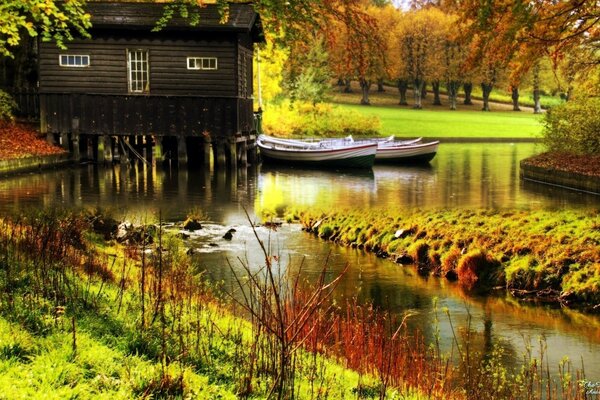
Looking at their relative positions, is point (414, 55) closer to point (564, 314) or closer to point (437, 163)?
point (437, 163)

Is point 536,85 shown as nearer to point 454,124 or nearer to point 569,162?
point 454,124

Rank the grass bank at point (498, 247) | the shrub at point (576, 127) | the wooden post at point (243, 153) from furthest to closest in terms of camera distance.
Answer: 1. the wooden post at point (243, 153)
2. the shrub at point (576, 127)
3. the grass bank at point (498, 247)

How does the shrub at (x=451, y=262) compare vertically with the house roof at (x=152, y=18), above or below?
below

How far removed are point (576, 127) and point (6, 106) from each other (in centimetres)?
2268

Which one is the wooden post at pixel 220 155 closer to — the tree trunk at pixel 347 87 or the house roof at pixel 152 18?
the house roof at pixel 152 18

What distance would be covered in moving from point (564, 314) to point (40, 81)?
28.2 m

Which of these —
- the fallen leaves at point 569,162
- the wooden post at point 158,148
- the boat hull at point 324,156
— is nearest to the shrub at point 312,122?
the boat hull at point 324,156

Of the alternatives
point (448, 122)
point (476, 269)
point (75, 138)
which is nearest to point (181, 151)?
point (75, 138)

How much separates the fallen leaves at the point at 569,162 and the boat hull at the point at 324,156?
7.32m

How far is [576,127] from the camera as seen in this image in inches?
1128

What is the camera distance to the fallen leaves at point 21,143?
30909 mm

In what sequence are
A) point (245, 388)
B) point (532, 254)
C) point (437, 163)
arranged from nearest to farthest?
point (245, 388)
point (532, 254)
point (437, 163)

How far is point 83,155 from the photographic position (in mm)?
36812

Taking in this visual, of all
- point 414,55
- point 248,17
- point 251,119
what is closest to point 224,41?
point 248,17
